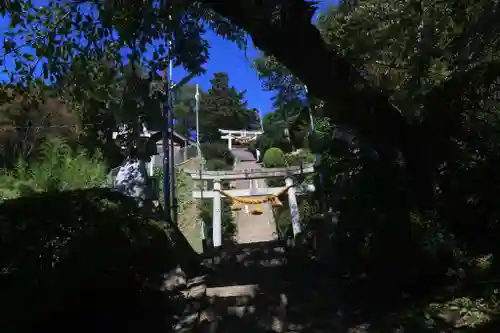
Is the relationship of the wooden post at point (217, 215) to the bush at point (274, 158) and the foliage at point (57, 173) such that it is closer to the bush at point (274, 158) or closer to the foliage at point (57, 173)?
the bush at point (274, 158)

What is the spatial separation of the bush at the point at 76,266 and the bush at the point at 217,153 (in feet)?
77.2

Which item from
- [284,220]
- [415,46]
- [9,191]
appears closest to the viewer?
[415,46]

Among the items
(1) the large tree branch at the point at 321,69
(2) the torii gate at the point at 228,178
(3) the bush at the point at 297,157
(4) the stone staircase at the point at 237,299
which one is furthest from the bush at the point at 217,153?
(1) the large tree branch at the point at 321,69

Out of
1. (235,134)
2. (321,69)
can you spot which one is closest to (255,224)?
(321,69)

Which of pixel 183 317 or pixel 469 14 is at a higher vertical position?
pixel 469 14

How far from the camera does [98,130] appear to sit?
6.28 metres

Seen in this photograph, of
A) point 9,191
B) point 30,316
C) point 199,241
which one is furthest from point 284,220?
point 30,316

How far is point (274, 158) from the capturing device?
21922mm

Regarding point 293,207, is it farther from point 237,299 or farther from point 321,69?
point 321,69

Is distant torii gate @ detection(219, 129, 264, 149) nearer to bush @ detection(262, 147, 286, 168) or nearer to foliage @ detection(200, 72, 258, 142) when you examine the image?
foliage @ detection(200, 72, 258, 142)

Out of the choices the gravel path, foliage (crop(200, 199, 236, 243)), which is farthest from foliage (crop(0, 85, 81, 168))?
the gravel path

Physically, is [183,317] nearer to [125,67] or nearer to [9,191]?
[125,67]

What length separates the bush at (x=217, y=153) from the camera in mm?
28786

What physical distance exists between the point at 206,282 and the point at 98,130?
2.31 meters
